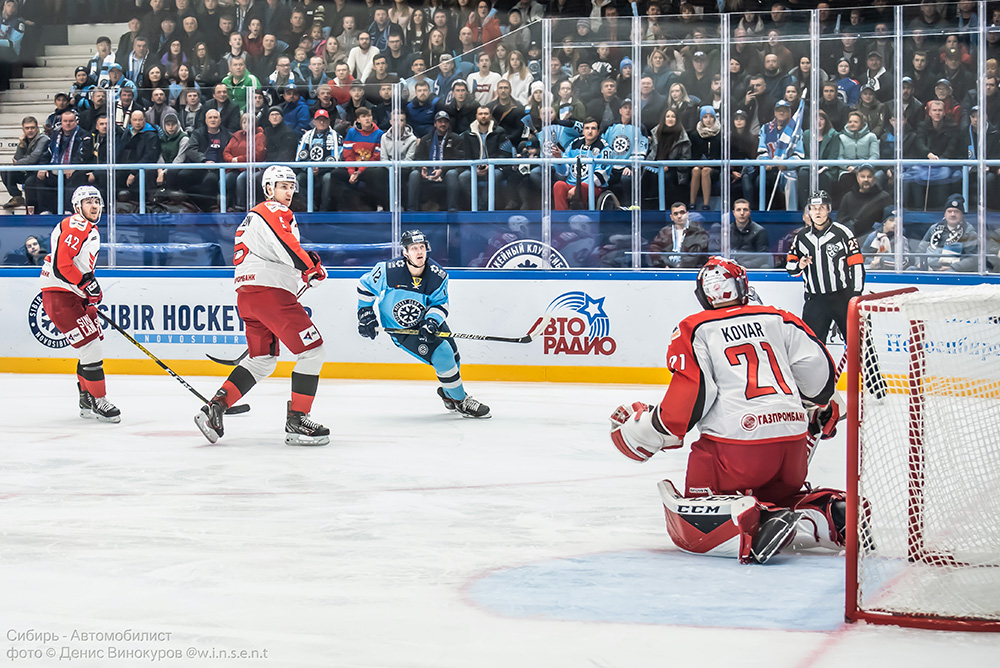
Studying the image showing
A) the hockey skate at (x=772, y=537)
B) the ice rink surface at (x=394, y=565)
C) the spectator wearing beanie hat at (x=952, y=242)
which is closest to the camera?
the ice rink surface at (x=394, y=565)

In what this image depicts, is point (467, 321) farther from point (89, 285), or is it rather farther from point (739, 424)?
point (739, 424)

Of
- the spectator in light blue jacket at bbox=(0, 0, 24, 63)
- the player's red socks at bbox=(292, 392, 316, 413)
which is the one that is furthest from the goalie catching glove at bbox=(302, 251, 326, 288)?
the spectator in light blue jacket at bbox=(0, 0, 24, 63)

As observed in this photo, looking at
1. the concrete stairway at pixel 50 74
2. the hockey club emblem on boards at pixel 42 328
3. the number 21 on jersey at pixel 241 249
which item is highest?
the concrete stairway at pixel 50 74

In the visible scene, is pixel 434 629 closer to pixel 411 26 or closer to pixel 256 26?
pixel 411 26

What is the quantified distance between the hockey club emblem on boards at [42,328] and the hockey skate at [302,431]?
13.8 feet

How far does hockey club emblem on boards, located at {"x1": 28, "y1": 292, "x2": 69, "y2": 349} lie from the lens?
30.4 feet

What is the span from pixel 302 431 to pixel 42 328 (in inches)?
174

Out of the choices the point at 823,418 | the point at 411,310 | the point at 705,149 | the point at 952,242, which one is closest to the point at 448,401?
the point at 411,310

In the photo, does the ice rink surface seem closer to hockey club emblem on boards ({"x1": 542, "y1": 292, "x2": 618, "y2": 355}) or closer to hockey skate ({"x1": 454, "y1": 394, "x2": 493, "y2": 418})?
hockey skate ({"x1": 454, "y1": 394, "x2": 493, "y2": 418})

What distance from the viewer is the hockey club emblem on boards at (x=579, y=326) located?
8.45m

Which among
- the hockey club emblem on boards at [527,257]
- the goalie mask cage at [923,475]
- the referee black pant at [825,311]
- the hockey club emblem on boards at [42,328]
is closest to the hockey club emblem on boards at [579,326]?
the hockey club emblem on boards at [527,257]

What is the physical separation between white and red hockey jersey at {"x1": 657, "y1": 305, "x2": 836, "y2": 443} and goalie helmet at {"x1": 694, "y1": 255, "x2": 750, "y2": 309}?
0.05 m

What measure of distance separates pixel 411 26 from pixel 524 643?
926 cm

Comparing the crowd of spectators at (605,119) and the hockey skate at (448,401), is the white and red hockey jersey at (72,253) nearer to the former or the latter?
the hockey skate at (448,401)
